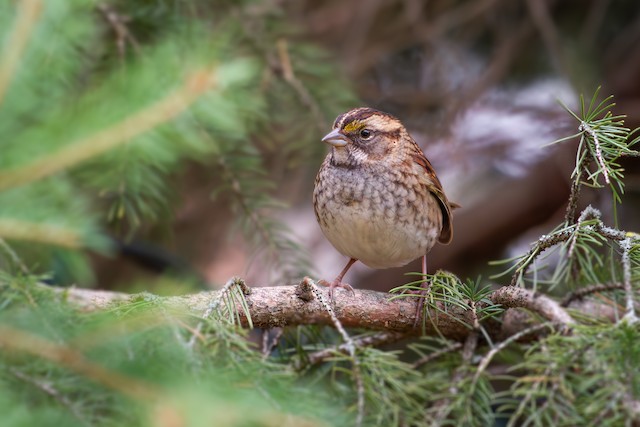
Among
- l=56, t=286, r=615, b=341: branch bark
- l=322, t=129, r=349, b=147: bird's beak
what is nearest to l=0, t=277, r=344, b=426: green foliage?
l=56, t=286, r=615, b=341: branch bark

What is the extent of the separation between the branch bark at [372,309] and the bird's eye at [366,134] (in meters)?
0.77

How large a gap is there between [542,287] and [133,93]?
207 cm

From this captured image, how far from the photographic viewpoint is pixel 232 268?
4465mm

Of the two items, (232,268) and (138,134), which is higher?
(232,268)

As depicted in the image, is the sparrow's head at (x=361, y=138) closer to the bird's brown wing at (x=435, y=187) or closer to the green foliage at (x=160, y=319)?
the bird's brown wing at (x=435, y=187)

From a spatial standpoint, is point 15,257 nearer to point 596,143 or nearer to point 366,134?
point 366,134

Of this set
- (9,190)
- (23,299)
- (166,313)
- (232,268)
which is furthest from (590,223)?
(232,268)

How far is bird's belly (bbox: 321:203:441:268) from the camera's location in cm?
259

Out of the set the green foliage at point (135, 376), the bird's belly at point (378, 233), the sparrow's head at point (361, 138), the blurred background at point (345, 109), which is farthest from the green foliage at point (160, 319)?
the sparrow's head at point (361, 138)

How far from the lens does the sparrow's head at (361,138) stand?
272 cm

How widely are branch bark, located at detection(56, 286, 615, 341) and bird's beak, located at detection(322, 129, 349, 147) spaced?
27.8 inches

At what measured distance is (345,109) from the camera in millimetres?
3057

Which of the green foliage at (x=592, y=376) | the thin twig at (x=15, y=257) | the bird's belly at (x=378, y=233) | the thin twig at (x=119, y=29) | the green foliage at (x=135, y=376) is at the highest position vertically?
the thin twig at (x=119, y=29)

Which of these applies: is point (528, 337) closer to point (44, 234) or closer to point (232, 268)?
point (44, 234)
